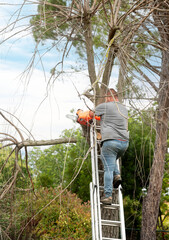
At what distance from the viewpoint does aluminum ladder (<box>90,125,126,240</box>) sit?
4.64m

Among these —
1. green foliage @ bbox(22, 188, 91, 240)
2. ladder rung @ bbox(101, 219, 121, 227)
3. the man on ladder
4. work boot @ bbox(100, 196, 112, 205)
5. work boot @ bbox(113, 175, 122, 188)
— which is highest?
the man on ladder

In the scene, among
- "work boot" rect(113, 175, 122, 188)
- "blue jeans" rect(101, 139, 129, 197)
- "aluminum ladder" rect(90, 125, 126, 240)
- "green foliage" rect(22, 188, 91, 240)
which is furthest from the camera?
"green foliage" rect(22, 188, 91, 240)

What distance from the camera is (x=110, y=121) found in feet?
16.4

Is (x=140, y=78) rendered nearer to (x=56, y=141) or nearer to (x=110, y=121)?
(x=110, y=121)

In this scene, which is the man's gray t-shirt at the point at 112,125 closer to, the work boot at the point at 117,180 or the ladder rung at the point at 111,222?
the work boot at the point at 117,180

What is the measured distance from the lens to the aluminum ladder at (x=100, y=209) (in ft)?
15.2

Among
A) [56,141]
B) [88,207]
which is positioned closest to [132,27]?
[56,141]

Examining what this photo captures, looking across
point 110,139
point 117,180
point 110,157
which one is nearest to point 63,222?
point 117,180

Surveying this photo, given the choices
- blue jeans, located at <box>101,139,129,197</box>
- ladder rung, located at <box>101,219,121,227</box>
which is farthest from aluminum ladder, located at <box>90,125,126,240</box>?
blue jeans, located at <box>101,139,129,197</box>

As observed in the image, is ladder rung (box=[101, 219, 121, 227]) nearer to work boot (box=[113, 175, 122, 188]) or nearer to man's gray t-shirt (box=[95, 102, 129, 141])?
work boot (box=[113, 175, 122, 188])

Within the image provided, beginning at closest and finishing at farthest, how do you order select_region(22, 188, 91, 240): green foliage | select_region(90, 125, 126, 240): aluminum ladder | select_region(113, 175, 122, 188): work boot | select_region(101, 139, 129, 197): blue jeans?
select_region(90, 125, 126, 240): aluminum ladder < select_region(101, 139, 129, 197): blue jeans < select_region(113, 175, 122, 188): work boot < select_region(22, 188, 91, 240): green foliage

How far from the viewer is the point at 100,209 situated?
18.9 ft

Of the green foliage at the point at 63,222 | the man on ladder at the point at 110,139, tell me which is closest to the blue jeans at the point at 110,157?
the man on ladder at the point at 110,139

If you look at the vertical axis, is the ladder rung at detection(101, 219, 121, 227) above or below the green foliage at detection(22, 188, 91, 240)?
above
